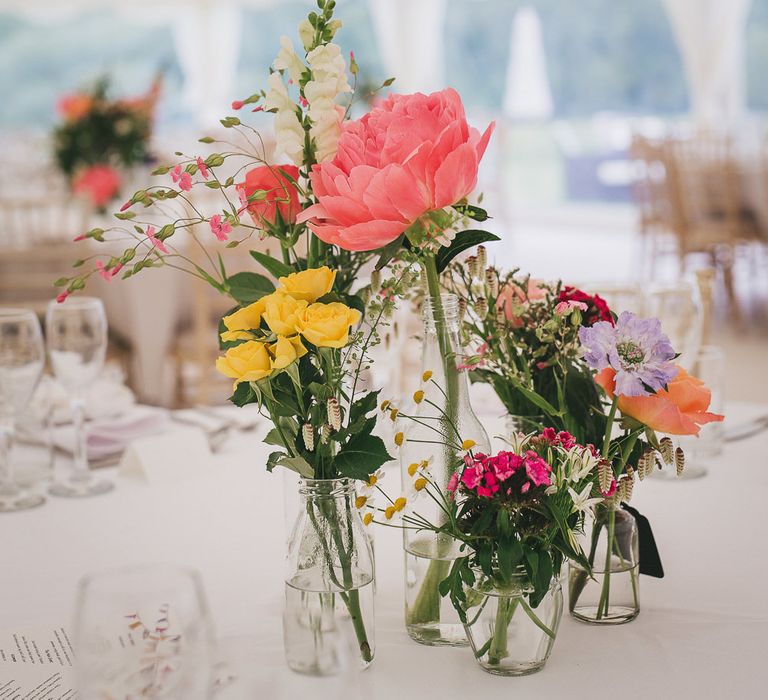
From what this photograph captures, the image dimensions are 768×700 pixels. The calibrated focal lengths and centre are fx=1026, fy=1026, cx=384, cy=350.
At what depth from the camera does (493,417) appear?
4.99 feet

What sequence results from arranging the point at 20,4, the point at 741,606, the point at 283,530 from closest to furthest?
the point at 741,606
the point at 283,530
the point at 20,4

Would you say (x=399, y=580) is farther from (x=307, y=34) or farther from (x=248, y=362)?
(x=307, y=34)

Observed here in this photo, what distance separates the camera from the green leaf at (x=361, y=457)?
0.76 meters

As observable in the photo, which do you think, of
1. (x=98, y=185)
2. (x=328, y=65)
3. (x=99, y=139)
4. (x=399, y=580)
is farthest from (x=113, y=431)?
(x=99, y=139)

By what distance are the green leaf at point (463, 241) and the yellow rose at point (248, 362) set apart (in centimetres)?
19

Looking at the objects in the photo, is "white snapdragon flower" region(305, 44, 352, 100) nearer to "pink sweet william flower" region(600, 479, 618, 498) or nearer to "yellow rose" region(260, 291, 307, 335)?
"yellow rose" region(260, 291, 307, 335)

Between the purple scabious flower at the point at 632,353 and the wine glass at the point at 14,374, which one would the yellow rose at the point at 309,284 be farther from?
the wine glass at the point at 14,374

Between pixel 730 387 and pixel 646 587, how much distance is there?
3.72 m

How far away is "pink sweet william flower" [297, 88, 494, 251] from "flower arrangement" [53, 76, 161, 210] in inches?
141

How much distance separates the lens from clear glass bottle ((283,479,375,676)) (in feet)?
2.52

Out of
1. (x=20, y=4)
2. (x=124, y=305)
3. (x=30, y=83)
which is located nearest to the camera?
(x=124, y=305)

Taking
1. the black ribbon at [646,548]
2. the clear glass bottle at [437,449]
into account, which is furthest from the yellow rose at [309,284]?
the black ribbon at [646,548]

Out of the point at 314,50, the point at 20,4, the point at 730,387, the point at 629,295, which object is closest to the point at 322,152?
the point at 314,50

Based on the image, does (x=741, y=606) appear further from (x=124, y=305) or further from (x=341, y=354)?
(x=124, y=305)
